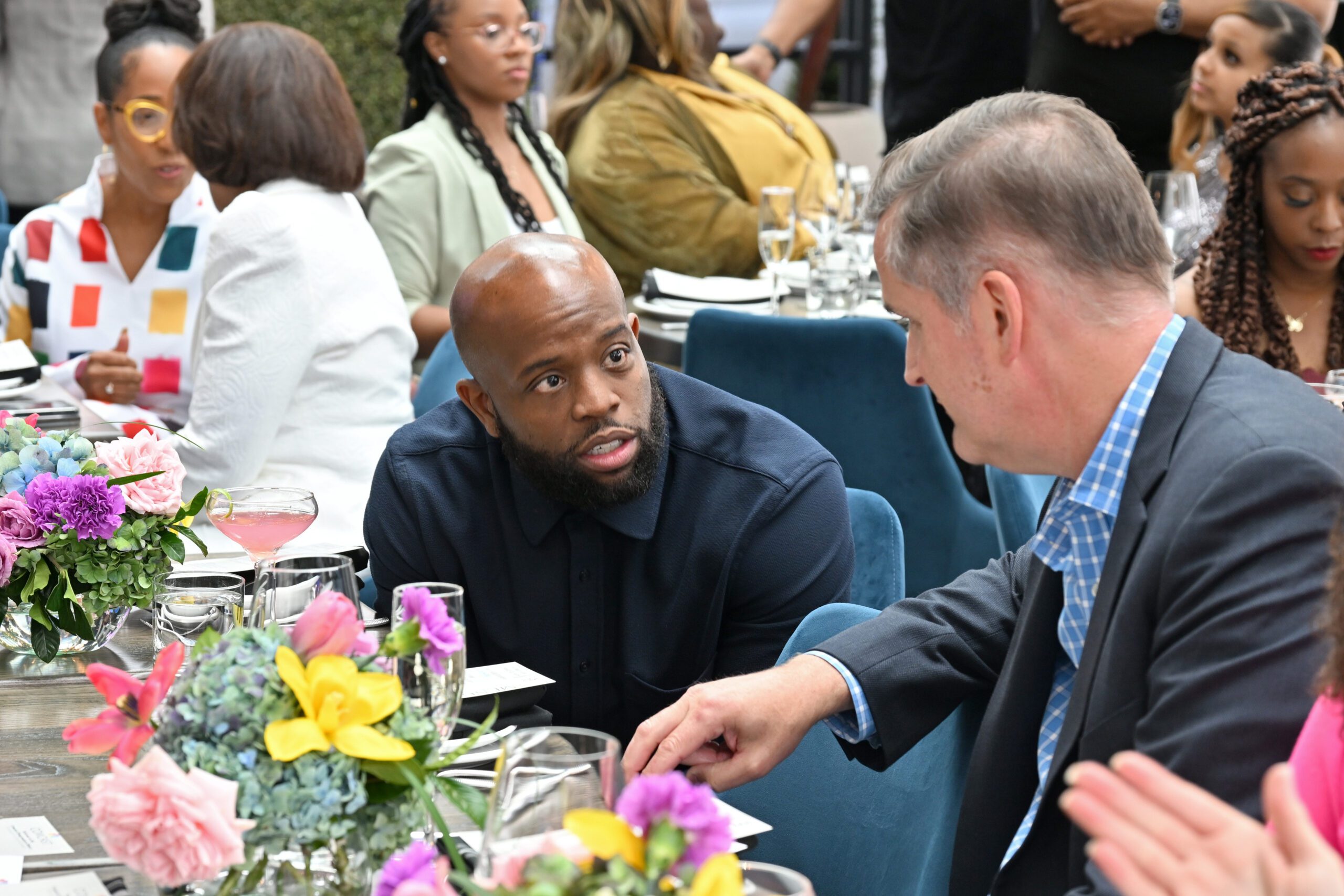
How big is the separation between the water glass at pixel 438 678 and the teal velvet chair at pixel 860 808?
476 mm

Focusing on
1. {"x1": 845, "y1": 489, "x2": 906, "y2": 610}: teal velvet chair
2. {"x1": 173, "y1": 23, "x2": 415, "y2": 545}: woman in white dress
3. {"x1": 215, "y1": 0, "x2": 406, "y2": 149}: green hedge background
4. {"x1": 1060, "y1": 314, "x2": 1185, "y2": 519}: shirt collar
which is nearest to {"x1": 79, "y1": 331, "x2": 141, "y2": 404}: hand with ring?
{"x1": 173, "y1": 23, "x2": 415, "y2": 545}: woman in white dress

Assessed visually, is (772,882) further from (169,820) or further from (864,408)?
(864,408)

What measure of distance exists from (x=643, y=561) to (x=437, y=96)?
2604 mm

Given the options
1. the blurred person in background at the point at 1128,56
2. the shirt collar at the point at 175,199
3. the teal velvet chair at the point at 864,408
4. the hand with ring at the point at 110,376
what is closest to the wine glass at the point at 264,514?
the teal velvet chair at the point at 864,408

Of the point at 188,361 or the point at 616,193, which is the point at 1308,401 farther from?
the point at 616,193

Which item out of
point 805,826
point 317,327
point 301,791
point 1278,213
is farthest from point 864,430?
point 301,791

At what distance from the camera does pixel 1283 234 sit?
3.06 m

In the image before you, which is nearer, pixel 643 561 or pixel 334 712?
pixel 334 712

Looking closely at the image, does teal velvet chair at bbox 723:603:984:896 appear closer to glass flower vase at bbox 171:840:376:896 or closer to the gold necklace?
glass flower vase at bbox 171:840:376:896

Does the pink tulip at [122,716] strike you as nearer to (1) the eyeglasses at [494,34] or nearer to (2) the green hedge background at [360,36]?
(1) the eyeglasses at [494,34]

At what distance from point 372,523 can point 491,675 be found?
18.8 inches

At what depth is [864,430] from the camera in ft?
10.6

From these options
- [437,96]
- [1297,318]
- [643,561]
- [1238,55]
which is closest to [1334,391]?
[1297,318]

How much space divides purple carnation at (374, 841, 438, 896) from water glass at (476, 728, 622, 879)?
4 centimetres
